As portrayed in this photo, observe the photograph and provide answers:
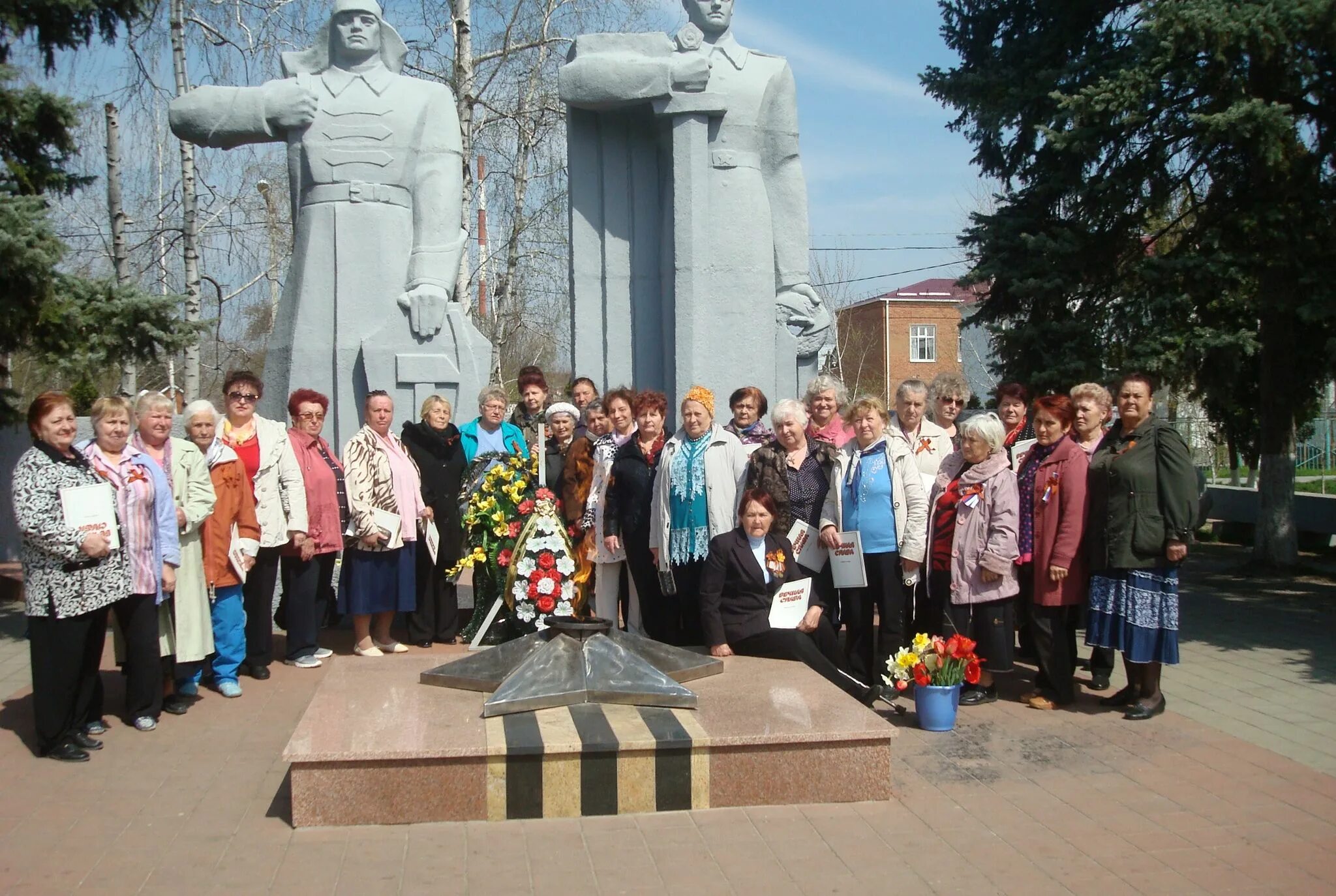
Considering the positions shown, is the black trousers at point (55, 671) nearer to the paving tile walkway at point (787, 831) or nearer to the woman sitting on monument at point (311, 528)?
the paving tile walkway at point (787, 831)

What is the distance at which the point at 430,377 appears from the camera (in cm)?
938

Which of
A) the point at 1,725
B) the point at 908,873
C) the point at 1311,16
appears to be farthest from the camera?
the point at 1311,16

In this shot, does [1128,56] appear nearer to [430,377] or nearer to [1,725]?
[430,377]

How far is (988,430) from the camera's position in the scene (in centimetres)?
604

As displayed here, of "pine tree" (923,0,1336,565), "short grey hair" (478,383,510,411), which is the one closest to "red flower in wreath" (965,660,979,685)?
"short grey hair" (478,383,510,411)

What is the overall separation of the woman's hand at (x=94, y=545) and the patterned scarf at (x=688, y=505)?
8.53ft

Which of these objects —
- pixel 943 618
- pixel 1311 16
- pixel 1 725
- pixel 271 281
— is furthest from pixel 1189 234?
pixel 271 281

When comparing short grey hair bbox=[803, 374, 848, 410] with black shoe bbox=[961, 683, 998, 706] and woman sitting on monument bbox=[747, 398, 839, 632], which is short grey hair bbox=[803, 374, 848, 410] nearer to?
woman sitting on monument bbox=[747, 398, 839, 632]

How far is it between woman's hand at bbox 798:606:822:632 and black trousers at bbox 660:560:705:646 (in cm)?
58

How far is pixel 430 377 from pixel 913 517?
15.0ft

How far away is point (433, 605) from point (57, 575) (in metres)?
2.58

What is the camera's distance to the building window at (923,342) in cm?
4297

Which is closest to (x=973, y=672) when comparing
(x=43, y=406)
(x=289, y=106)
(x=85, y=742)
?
(x=85, y=742)

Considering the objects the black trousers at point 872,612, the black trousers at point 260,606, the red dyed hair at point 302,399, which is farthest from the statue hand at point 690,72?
the black trousers at point 260,606
